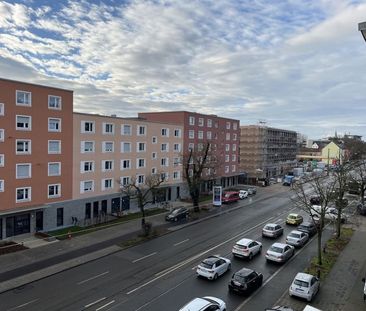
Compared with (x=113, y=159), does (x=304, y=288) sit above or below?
below

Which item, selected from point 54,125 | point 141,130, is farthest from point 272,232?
point 54,125

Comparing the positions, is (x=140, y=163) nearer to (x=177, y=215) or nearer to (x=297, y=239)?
(x=177, y=215)

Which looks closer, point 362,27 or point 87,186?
point 362,27

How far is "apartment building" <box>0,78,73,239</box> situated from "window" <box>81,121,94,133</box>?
2026 mm

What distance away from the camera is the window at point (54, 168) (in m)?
39.3

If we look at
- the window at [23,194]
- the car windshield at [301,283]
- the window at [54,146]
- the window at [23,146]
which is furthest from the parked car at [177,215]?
the car windshield at [301,283]

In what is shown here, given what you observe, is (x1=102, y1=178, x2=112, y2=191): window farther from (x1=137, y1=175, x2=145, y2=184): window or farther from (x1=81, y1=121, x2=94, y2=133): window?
(x1=81, y1=121, x2=94, y2=133): window

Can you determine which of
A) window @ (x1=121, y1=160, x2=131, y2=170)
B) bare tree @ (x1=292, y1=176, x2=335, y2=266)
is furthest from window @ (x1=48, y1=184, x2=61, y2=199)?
bare tree @ (x1=292, y1=176, x2=335, y2=266)

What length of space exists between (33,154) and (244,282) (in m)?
27.3

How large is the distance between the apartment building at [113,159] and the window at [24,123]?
609 centimetres

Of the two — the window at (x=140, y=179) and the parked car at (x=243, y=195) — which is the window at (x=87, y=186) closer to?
the window at (x=140, y=179)

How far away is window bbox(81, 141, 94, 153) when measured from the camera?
4322cm

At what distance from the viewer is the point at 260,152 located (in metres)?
94.2

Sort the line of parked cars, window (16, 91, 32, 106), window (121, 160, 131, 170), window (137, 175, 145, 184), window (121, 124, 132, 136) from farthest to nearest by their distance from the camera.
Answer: window (137, 175, 145, 184) → window (121, 160, 131, 170) → window (121, 124, 132, 136) → window (16, 91, 32, 106) → the line of parked cars
